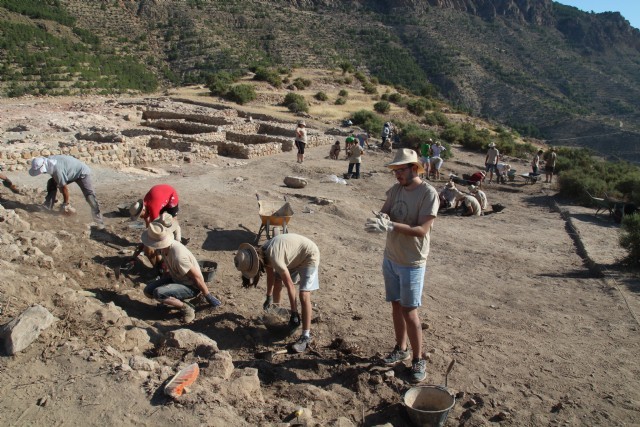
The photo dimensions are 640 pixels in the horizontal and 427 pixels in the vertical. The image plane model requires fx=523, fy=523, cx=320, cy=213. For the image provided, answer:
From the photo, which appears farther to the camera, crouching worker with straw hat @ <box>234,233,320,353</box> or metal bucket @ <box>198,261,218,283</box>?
metal bucket @ <box>198,261,218,283</box>

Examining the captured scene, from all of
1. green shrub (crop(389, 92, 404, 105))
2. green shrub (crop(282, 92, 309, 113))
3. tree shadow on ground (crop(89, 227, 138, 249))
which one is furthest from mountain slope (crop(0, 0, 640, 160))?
tree shadow on ground (crop(89, 227, 138, 249))

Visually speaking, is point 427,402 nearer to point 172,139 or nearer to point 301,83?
point 172,139

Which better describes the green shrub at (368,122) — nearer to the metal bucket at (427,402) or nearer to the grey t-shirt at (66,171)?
the grey t-shirt at (66,171)

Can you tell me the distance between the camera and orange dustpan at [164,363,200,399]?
350 centimetres

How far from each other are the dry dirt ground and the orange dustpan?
0.07m

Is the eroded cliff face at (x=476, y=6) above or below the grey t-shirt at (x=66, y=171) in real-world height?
above

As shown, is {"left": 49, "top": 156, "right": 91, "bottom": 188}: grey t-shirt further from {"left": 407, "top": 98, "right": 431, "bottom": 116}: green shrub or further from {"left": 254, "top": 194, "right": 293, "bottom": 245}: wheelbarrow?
{"left": 407, "top": 98, "right": 431, "bottom": 116}: green shrub

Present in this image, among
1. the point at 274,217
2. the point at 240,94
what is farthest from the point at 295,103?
the point at 274,217

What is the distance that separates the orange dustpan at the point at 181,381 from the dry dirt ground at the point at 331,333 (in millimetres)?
69

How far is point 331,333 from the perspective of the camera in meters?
5.39

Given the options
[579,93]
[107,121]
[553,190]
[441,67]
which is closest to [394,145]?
[553,190]

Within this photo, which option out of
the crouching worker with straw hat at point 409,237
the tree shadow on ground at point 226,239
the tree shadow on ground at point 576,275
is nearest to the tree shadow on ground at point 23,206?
the tree shadow on ground at point 226,239

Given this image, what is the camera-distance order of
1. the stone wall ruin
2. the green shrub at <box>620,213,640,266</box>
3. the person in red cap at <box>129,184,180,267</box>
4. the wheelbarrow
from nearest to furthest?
the person in red cap at <box>129,184,180,267</box> < the wheelbarrow < the green shrub at <box>620,213,640,266</box> < the stone wall ruin

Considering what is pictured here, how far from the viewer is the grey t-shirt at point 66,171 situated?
299 inches
